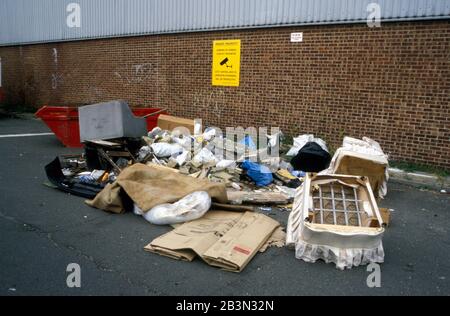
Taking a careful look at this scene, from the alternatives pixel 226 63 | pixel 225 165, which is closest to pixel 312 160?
pixel 225 165

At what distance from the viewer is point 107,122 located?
22.0 feet

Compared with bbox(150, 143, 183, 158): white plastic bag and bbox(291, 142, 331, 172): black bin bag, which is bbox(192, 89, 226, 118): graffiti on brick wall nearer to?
bbox(150, 143, 183, 158): white plastic bag

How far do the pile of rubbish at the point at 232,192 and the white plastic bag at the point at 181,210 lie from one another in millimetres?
12

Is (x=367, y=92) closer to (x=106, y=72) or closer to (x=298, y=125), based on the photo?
(x=298, y=125)

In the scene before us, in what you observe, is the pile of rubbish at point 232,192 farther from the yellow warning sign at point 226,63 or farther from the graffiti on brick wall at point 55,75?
the graffiti on brick wall at point 55,75

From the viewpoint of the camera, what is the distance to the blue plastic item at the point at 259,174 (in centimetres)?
632

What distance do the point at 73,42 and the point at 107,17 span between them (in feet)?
7.96

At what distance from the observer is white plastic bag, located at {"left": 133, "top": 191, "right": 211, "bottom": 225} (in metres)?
4.48

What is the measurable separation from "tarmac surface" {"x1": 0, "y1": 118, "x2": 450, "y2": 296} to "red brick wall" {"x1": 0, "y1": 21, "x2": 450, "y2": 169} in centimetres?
279

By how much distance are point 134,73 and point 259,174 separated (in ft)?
26.0

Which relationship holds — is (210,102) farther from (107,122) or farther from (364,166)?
(364,166)

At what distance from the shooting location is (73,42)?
14641mm

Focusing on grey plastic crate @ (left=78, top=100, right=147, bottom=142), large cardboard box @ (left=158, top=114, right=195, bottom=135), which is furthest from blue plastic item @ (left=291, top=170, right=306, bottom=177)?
large cardboard box @ (left=158, top=114, right=195, bottom=135)
